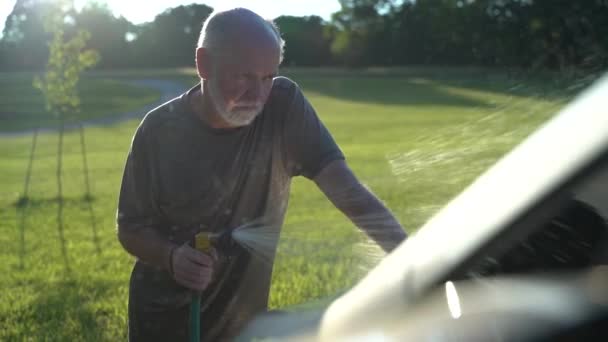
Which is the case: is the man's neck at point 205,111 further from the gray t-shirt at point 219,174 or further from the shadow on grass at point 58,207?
the shadow on grass at point 58,207

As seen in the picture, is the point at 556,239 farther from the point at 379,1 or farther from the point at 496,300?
the point at 379,1

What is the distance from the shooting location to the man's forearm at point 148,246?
2.32 meters

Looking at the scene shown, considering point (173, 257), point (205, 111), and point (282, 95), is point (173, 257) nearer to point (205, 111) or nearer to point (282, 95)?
point (205, 111)

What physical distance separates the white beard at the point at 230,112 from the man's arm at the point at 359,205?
247 millimetres

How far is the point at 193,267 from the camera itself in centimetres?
213

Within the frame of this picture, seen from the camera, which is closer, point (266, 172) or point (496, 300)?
point (496, 300)

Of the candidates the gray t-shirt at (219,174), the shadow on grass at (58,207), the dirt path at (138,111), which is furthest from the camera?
the dirt path at (138,111)

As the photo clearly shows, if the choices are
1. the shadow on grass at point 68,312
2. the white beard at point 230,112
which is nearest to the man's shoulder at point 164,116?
the white beard at point 230,112

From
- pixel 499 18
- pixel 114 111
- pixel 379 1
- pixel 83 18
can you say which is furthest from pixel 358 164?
pixel 114 111

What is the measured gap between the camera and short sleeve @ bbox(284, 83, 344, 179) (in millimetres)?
2330

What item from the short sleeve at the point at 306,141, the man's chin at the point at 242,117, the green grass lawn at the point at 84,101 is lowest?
the green grass lawn at the point at 84,101

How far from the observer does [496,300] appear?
95 centimetres

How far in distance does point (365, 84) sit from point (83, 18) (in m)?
20.6

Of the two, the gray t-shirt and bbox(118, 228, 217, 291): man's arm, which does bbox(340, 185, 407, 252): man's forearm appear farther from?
bbox(118, 228, 217, 291): man's arm
